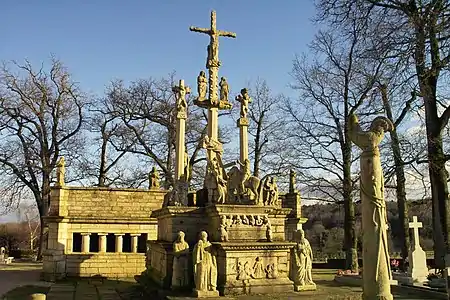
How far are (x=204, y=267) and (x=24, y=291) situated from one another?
7.56 metres

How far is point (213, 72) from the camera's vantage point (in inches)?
576

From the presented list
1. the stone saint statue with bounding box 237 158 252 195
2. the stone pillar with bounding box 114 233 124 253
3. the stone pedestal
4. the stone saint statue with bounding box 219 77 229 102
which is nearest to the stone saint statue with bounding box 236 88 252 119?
the stone saint statue with bounding box 219 77 229 102

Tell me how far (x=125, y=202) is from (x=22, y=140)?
12391mm

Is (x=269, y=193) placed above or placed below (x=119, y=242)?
above

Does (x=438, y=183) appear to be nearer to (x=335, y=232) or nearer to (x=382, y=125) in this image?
(x=382, y=125)

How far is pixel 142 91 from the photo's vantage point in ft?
96.8

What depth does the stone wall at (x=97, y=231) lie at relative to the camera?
17766 mm

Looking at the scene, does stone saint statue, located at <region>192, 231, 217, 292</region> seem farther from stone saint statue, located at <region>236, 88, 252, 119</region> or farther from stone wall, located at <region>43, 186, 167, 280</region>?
stone wall, located at <region>43, 186, 167, 280</region>

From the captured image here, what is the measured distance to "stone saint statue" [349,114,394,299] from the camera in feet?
20.1

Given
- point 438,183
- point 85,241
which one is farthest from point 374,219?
point 85,241

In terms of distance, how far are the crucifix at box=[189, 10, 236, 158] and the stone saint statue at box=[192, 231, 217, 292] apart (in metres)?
4.78

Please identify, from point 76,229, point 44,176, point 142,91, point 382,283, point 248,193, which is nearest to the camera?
point 382,283

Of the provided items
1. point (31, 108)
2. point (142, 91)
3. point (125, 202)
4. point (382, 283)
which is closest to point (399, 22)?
point (382, 283)

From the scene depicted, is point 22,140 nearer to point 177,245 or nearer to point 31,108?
point 31,108
